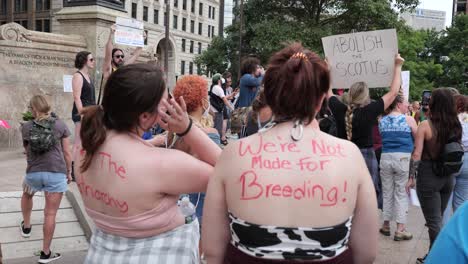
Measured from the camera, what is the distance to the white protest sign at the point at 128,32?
7453 mm

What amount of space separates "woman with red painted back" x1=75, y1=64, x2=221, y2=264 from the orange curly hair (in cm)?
161

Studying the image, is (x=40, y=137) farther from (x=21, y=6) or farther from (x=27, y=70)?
(x=21, y=6)

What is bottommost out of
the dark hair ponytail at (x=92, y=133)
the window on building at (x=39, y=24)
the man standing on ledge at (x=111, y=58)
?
the dark hair ponytail at (x=92, y=133)

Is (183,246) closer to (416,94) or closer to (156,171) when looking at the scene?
(156,171)

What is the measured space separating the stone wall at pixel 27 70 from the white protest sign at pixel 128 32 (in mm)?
3000

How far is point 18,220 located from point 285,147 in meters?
4.65

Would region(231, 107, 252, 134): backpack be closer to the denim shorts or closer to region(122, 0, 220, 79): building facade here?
the denim shorts

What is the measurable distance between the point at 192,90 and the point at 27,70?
7.71 m

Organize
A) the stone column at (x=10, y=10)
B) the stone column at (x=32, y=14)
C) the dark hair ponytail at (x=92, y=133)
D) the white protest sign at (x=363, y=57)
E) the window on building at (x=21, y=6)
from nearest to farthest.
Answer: the dark hair ponytail at (x=92, y=133)
the white protest sign at (x=363, y=57)
the stone column at (x=10, y=10)
the stone column at (x=32, y=14)
the window on building at (x=21, y=6)

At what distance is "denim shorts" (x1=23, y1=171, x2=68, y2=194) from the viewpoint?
4863 mm

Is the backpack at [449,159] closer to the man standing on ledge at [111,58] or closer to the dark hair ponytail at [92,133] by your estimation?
the man standing on ledge at [111,58]

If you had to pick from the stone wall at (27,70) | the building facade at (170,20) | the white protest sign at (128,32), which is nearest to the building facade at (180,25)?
the building facade at (170,20)

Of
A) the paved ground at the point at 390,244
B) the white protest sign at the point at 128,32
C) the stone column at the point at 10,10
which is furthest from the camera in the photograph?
the stone column at the point at 10,10

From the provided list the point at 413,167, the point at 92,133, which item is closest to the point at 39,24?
the point at 413,167
